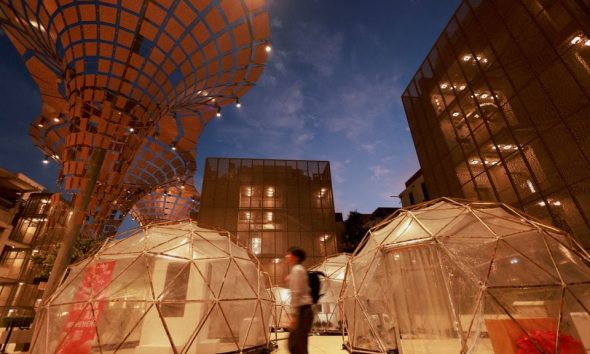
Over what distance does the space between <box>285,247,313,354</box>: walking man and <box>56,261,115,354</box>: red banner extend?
4.42m

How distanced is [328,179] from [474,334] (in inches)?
724

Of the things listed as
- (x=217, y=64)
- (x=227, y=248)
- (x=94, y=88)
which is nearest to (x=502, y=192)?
(x=227, y=248)

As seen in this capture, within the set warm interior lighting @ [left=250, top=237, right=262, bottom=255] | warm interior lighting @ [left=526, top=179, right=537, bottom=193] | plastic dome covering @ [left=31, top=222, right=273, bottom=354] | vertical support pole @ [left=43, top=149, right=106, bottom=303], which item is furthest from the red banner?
warm interior lighting @ [left=250, top=237, right=262, bottom=255]

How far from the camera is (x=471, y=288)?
5.08 meters

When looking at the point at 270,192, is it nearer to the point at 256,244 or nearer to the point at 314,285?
the point at 256,244

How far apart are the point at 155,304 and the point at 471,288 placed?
6411 mm

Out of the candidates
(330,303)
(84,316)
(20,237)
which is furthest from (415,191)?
(20,237)

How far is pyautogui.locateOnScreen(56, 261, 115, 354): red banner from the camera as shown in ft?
16.9

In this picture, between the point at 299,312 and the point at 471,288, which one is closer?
the point at 299,312

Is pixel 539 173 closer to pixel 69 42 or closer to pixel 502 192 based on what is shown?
pixel 502 192

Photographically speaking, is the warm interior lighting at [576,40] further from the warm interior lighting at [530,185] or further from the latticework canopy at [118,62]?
the latticework canopy at [118,62]

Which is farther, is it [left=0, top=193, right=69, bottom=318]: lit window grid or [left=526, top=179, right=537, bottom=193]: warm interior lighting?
[left=0, top=193, right=69, bottom=318]: lit window grid

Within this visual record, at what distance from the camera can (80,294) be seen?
18.9ft

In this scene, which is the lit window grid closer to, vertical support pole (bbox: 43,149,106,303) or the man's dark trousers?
vertical support pole (bbox: 43,149,106,303)
